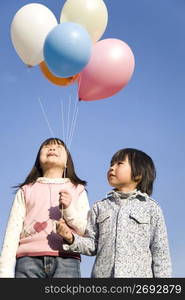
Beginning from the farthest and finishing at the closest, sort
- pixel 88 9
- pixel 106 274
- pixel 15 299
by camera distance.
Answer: pixel 88 9, pixel 106 274, pixel 15 299

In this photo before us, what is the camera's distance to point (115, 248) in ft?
13.5

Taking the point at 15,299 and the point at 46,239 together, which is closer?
the point at 15,299

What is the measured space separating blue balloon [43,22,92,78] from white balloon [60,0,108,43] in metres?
0.36

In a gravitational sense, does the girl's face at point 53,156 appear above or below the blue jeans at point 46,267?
above

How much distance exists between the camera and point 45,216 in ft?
14.5

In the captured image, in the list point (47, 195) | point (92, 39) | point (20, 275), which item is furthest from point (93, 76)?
point (20, 275)

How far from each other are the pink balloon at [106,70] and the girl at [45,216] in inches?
24.9

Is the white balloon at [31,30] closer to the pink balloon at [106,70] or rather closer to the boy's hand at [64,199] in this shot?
the pink balloon at [106,70]

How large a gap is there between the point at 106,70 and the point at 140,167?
3.09 feet

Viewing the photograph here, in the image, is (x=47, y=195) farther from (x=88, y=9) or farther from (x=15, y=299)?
(x=88, y=9)

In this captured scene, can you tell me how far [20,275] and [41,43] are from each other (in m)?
2.13

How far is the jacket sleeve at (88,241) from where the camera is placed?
4.21m

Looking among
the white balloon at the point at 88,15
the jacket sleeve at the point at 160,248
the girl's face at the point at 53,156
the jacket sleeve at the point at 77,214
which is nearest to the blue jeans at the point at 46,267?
the jacket sleeve at the point at 77,214

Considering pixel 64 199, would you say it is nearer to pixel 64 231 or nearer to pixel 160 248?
pixel 64 231
